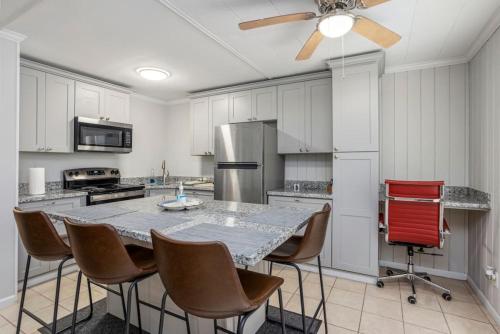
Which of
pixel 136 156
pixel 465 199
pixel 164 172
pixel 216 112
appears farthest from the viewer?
pixel 164 172

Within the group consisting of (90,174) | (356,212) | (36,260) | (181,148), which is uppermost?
(181,148)

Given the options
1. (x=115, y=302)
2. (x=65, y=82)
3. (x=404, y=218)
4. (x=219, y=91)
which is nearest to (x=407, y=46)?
(x=404, y=218)

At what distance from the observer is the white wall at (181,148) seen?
475cm

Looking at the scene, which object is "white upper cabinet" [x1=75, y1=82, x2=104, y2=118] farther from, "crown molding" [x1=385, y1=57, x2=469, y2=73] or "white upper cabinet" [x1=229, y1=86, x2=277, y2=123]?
"crown molding" [x1=385, y1=57, x2=469, y2=73]

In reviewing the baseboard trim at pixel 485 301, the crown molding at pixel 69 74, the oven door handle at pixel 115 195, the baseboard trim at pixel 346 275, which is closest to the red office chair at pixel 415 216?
the baseboard trim at pixel 485 301

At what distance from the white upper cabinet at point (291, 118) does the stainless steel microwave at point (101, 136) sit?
231 cm

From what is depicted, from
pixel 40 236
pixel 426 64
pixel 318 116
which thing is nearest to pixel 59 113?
pixel 40 236

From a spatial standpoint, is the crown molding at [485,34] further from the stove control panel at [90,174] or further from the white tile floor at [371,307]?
the stove control panel at [90,174]

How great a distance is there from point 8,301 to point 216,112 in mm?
3204

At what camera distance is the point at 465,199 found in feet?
8.71

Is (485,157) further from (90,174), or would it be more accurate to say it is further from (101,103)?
(90,174)

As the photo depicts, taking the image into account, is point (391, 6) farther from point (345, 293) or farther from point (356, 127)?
point (345, 293)

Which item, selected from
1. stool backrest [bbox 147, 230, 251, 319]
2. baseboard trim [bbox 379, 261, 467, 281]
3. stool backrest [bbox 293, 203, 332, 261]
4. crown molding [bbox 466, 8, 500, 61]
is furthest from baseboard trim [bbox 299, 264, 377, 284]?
crown molding [bbox 466, 8, 500, 61]

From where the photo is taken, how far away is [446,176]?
Result: 2969mm
